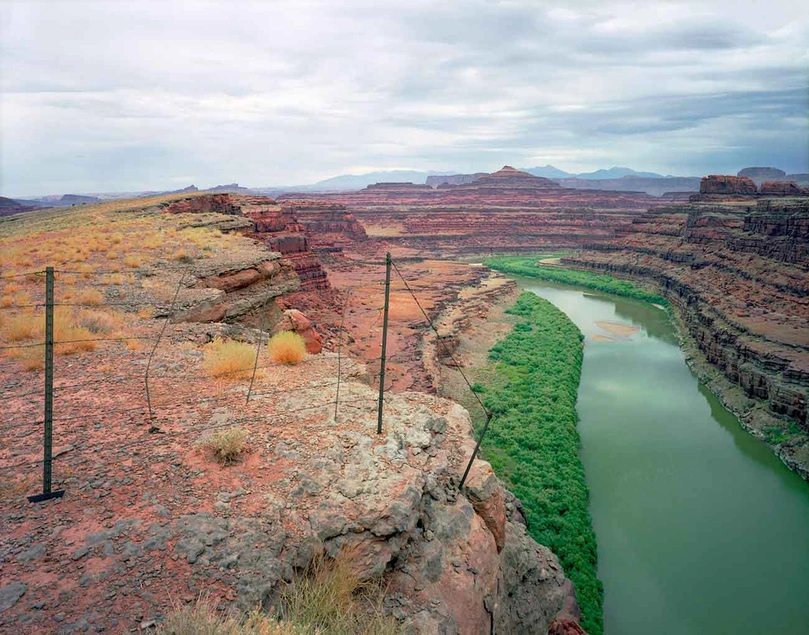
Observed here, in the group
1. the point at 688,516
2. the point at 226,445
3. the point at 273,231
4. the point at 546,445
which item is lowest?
the point at 688,516

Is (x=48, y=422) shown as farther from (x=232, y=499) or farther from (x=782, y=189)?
(x=782, y=189)

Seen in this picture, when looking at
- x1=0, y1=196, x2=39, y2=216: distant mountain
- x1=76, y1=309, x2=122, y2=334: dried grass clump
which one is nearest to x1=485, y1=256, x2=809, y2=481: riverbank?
x1=76, y1=309, x2=122, y2=334: dried grass clump

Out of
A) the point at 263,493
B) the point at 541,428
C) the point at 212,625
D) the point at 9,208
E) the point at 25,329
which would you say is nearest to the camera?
the point at 212,625

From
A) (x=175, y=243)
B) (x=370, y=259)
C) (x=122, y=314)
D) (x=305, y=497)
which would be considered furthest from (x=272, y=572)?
(x=370, y=259)

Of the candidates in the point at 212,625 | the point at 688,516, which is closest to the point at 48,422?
the point at 212,625

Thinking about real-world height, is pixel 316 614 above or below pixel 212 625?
below

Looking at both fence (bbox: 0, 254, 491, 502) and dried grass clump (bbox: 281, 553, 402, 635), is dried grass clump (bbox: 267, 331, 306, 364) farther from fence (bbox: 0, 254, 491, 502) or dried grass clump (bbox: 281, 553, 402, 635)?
dried grass clump (bbox: 281, 553, 402, 635)
